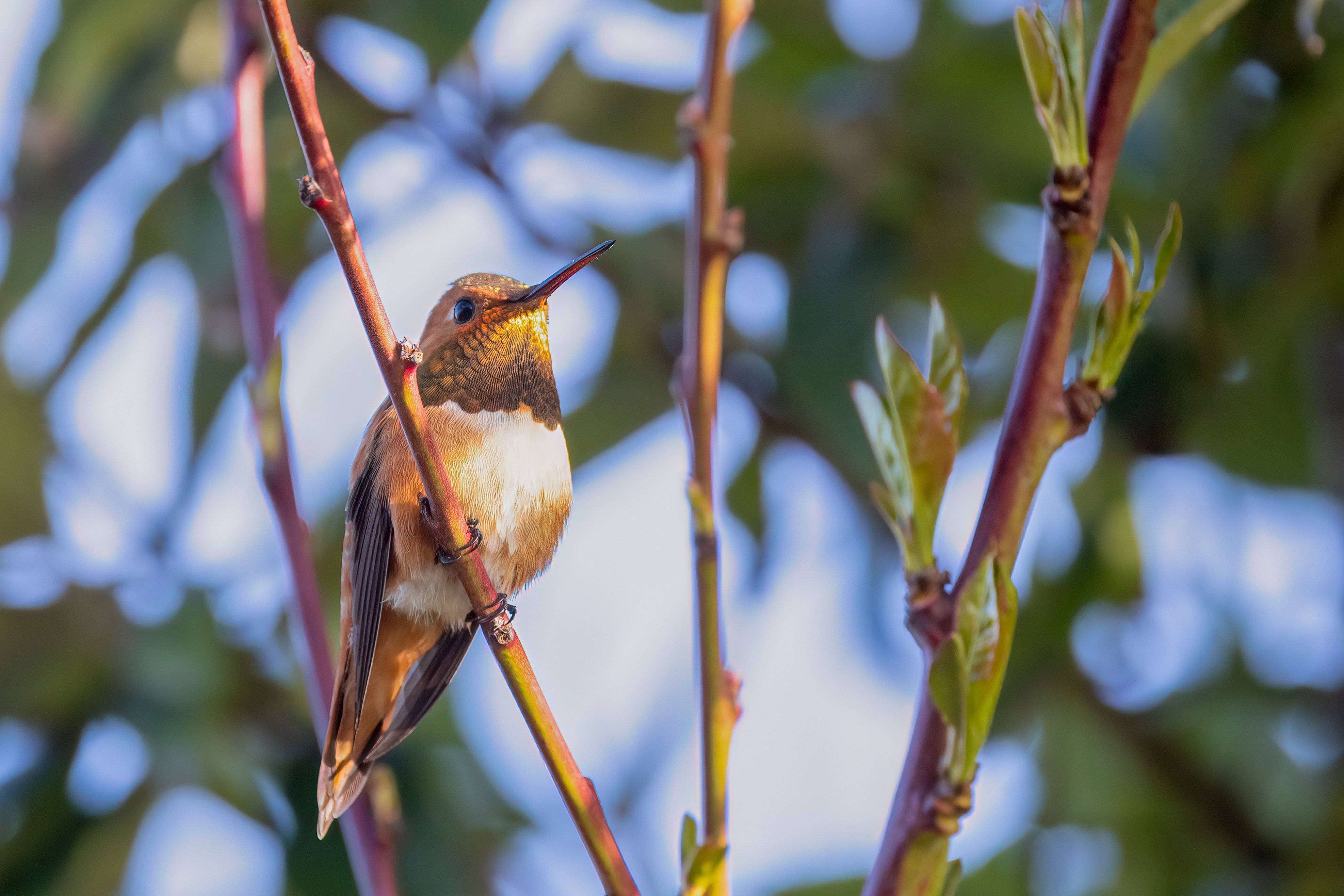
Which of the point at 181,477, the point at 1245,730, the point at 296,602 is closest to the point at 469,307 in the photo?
the point at 296,602

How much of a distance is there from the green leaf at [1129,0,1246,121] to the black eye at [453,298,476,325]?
0.60m

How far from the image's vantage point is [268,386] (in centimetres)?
78

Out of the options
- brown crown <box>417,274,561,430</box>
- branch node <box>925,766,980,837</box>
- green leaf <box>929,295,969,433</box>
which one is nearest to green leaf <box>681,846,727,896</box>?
branch node <box>925,766,980,837</box>

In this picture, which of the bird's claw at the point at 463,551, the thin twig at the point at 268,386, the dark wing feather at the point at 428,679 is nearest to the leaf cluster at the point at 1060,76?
the bird's claw at the point at 463,551

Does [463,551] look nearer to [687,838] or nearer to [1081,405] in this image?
[687,838]

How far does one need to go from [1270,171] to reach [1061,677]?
0.79 meters

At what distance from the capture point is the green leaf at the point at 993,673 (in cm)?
54

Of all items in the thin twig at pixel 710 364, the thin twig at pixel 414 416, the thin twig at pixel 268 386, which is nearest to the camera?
the thin twig at pixel 414 416

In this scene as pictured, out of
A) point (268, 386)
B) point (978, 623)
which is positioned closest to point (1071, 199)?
point (978, 623)

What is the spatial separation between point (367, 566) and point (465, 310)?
24cm

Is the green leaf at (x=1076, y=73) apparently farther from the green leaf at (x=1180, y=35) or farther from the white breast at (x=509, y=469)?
the white breast at (x=509, y=469)

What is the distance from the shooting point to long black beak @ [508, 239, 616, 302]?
0.72m

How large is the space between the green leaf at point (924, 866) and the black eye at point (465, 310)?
68 centimetres

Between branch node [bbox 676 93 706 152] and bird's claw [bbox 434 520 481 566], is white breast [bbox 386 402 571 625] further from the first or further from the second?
branch node [bbox 676 93 706 152]
